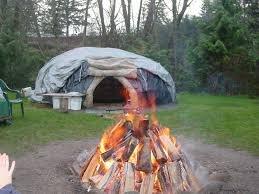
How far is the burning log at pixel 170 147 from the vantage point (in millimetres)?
5461

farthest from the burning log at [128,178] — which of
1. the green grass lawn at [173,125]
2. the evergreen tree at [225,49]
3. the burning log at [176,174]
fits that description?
the evergreen tree at [225,49]

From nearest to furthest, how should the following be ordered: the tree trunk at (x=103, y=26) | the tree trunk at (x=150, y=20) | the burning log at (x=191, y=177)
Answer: the burning log at (x=191, y=177) → the tree trunk at (x=103, y=26) → the tree trunk at (x=150, y=20)

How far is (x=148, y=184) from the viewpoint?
5.05m

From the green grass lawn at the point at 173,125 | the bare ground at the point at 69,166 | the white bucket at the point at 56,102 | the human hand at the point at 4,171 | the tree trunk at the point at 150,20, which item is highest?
the tree trunk at the point at 150,20

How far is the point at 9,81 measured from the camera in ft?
54.3

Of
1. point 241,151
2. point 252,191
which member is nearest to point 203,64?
point 241,151

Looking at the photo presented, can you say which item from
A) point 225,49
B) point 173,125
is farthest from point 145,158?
point 225,49

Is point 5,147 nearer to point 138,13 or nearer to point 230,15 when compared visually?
point 230,15

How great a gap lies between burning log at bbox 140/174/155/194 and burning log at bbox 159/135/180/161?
0.42 meters

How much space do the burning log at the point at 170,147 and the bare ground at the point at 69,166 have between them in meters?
0.48

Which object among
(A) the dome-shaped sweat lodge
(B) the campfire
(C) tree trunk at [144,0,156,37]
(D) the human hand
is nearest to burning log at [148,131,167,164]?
(B) the campfire

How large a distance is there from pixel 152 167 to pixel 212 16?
1403cm

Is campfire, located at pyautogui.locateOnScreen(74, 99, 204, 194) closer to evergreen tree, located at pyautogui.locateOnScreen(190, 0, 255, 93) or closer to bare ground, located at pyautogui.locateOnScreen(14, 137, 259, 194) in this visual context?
bare ground, located at pyautogui.locateOnScreen(14, 137, 259, 194)

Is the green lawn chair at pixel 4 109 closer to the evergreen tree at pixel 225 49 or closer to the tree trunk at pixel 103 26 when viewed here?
the evergreen tree at pixel 225 49
